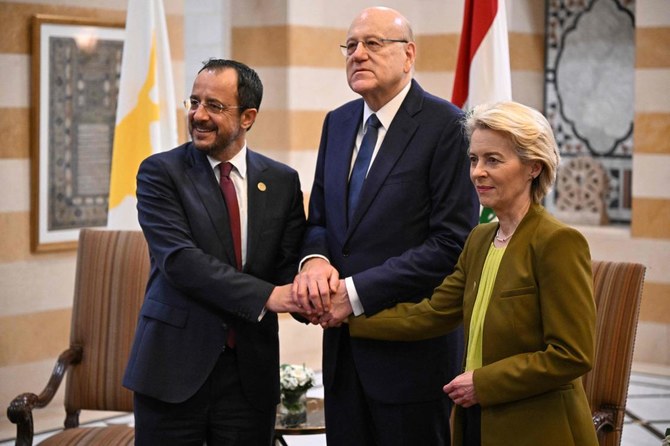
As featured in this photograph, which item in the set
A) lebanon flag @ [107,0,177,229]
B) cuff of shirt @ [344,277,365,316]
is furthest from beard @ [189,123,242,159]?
lebanon flag @ [107,0,177,229]

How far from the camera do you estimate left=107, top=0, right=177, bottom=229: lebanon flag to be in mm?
6035

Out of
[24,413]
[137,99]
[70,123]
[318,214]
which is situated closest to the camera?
[318,214]

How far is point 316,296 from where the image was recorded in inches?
139

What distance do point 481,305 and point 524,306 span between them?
0.16m

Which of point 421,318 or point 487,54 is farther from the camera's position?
point 487,54

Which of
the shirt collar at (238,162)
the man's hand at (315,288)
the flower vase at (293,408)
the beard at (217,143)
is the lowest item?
the flower vase at (293,408)

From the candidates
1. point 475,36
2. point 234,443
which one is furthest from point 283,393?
point 475,36

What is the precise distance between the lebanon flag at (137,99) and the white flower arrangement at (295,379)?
64.8 inches

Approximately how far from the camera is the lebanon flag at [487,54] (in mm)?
5656

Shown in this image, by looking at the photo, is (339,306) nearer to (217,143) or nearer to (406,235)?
(406,235)

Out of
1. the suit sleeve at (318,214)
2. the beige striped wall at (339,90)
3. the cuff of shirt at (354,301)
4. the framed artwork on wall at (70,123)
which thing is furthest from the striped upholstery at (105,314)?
the beige striped wall at (339,90)

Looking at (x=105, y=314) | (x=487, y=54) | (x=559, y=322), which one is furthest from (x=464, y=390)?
(x=487, y=54)

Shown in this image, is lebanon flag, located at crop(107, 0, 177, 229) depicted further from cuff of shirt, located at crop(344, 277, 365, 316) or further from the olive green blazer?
the olive green blazer

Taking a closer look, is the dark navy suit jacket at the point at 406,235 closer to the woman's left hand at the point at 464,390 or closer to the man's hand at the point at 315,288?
the man's hand at the point at 315,288
